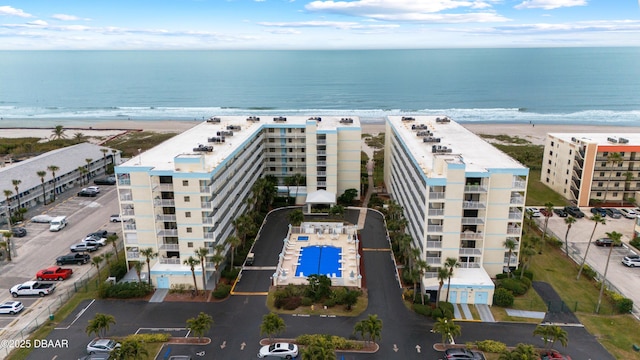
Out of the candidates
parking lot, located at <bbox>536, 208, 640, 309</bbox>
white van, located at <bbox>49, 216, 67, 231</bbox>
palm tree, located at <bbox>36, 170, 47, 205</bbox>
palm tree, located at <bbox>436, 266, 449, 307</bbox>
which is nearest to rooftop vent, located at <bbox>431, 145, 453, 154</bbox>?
palm tree, located at <bbox>436, 266, 449, 307</bbox>

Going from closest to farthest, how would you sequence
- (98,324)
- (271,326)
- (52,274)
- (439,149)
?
(271,326), (98,324), (52,274), (439,149)

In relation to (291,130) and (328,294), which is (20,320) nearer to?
(328,294)

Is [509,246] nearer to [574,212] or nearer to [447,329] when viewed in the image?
[447,329]

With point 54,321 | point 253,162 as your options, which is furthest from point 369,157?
point 54,321

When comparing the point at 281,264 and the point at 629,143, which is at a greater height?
the point at 629,143

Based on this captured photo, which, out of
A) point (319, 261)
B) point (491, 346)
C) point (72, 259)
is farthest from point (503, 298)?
point (72, 259)

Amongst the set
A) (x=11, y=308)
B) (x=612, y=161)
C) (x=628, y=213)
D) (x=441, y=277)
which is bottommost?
(x=11, y=308)

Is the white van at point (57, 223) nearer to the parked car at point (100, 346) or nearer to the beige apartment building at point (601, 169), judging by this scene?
the parked car at point (100, 346)
